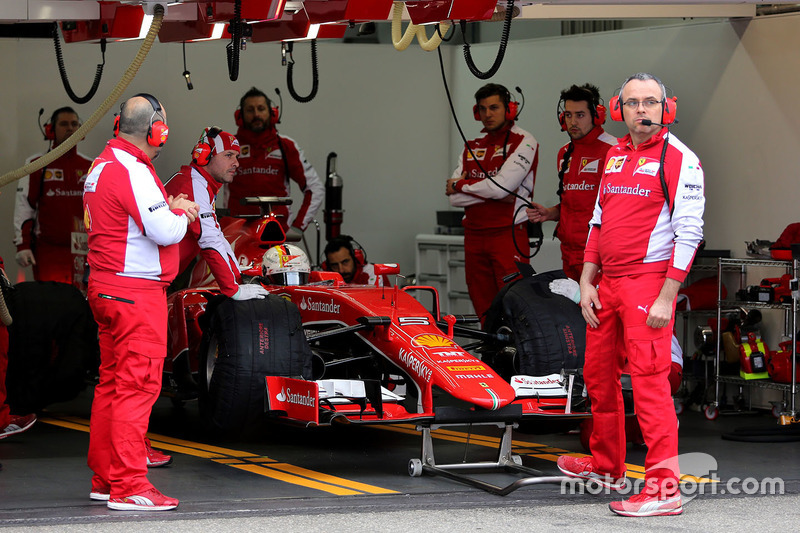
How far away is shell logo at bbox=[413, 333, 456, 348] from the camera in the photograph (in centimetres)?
633

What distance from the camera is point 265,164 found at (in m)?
10.2

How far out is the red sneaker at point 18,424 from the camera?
734 cm

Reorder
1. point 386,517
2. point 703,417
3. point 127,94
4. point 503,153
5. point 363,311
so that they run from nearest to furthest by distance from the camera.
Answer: point 386,517, point 363,311, point 703,417, point 503,153, point 127,94

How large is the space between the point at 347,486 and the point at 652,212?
194 centimetres

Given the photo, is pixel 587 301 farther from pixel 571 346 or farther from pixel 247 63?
pixel 247 63

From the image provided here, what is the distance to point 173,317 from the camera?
7590mm

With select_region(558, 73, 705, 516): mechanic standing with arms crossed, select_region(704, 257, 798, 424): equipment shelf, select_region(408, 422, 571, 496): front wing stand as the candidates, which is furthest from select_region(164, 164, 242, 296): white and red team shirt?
select_region(704, 257, 798, 424): equipment shelf

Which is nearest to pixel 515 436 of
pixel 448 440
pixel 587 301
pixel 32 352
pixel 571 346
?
pixel 448 440

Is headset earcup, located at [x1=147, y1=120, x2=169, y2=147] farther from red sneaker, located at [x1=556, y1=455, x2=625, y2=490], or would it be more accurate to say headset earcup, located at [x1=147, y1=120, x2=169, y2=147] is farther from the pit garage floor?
red sneaker, located at [x1=556, y1=455, x2=625, y2=490]

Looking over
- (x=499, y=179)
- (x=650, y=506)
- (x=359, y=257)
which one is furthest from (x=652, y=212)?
(x=359, y=257)

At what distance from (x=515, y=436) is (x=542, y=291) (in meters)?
1.05

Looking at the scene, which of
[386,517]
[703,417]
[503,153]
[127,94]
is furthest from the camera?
[127,94]

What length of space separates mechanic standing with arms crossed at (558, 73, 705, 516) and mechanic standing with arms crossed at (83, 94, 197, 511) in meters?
1.95

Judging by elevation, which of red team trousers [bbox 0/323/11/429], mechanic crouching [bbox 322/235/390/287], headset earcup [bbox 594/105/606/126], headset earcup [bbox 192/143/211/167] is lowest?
red team trousers [bbox 0/323/11/429]
